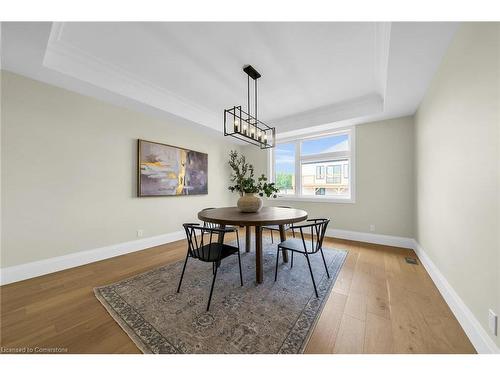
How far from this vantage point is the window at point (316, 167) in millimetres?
3784

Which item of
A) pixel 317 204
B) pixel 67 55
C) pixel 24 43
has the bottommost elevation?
pixel 317 204

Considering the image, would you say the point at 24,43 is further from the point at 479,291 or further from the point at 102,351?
the point at 479,291

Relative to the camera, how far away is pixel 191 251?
175cm

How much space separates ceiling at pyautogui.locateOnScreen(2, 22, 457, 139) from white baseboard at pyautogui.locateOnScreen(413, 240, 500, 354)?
83.5 inches

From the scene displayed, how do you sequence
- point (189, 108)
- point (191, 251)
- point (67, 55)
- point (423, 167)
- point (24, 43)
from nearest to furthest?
point (24, 43) → point (191, 251) → point (67, 55) → point (423, 167) → point (189, 108)

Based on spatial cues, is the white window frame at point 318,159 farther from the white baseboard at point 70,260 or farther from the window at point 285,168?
the white baseboard at point 70,260

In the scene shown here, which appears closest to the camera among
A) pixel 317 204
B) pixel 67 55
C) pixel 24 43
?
pixel 24 43

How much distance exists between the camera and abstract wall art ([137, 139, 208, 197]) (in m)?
3.07

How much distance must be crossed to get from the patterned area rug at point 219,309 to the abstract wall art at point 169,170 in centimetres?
151

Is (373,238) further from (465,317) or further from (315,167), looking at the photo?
(465,317)

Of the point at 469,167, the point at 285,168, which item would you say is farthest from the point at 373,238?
the point at 469,167

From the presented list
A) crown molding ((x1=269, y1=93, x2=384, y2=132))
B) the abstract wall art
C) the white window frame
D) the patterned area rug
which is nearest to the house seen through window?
the white window frame
